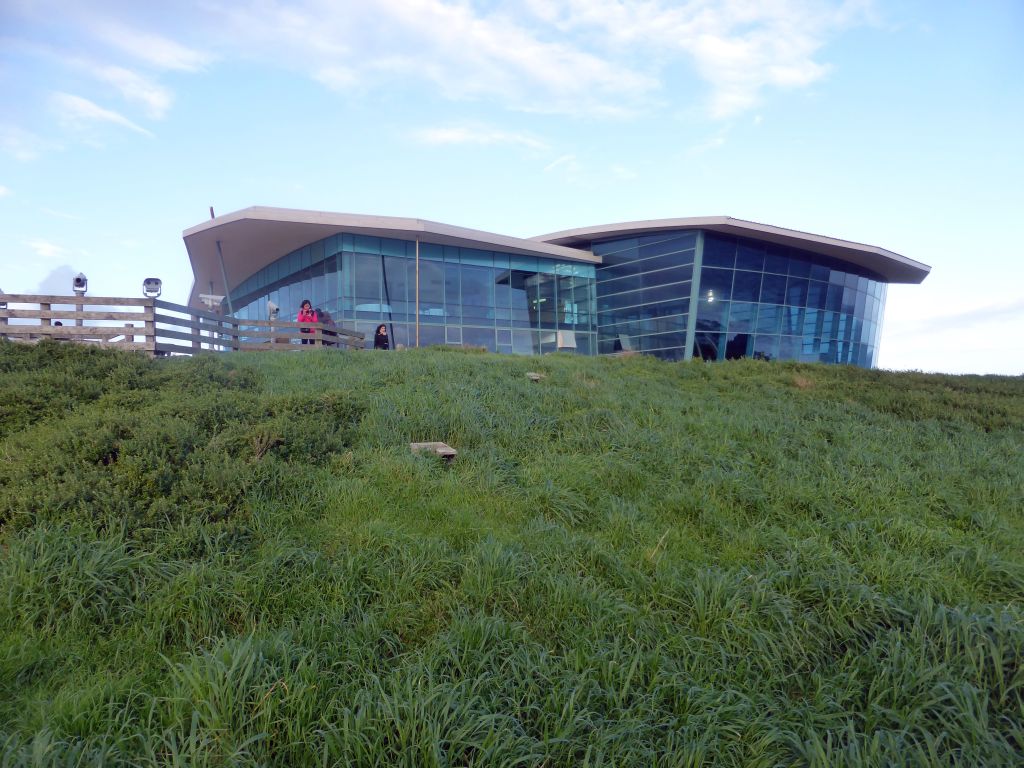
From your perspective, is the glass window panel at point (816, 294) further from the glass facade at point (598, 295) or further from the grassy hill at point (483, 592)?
the grassy hill at point (483, 592)

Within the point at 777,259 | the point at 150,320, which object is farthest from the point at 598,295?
the point at 150,320

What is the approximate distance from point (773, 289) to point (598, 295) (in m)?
9.86

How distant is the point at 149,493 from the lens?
4328 millimetres

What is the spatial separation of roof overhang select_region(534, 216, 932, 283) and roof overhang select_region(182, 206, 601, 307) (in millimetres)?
995

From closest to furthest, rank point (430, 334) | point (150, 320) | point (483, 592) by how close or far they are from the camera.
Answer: point (483, 592) → point (150, 320) → point (430, 334)

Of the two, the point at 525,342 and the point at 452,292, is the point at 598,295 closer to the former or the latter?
the point at 525,342

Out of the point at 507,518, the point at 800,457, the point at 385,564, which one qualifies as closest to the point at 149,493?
the point at 385,564

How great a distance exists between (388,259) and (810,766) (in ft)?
84.9

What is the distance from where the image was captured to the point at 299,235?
25922 millimetres

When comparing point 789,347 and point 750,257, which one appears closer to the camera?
point 750,257

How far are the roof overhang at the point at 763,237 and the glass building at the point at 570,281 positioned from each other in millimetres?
87

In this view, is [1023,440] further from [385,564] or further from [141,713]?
[141,713]

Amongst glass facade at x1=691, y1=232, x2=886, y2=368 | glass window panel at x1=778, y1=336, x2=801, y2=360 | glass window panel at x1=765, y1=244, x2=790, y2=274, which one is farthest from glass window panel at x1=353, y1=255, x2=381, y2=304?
glass window panel at x1=778, y1=336, x2=801, y2=360

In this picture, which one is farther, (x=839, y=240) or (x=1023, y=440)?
(x=839, y=240)
